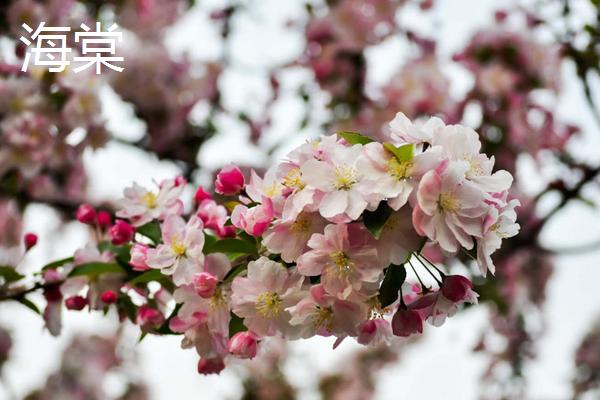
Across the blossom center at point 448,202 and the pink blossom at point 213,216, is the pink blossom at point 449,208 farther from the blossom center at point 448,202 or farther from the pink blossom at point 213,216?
the pink blossom at point 213,216

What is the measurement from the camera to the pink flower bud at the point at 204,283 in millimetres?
956

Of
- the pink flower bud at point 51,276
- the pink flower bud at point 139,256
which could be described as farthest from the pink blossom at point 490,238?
the pink flower bud at point 51,276

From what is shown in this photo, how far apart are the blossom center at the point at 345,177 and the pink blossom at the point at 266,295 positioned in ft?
0.39

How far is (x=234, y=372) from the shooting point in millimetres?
4355

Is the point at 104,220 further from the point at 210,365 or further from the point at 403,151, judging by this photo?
the point at 403,151

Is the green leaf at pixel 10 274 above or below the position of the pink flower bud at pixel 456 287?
below

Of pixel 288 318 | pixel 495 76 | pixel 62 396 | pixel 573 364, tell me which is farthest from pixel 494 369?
pixel 288 318

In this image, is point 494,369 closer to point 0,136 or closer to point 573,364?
point 573,364

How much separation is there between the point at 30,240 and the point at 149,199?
227 mm

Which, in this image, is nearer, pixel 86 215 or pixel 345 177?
pixel 345 177

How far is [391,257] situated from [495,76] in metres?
2.00

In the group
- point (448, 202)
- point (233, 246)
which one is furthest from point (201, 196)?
point (448, 202)

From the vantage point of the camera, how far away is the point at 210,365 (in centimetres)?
105

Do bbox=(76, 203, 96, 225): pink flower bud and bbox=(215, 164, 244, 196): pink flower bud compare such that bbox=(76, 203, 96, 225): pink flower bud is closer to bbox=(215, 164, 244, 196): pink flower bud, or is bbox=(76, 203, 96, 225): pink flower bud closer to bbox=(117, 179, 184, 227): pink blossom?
A: bbox=(117, 179, 184, 227): pink blossom
